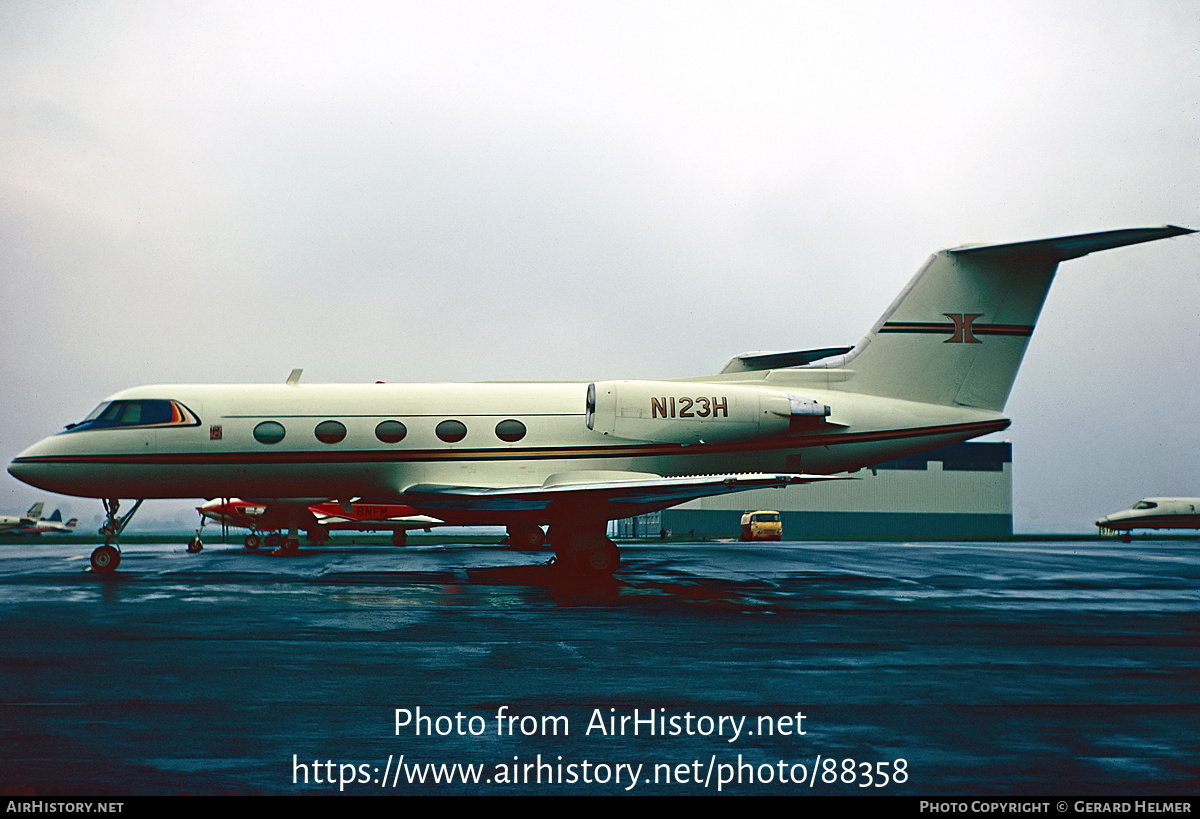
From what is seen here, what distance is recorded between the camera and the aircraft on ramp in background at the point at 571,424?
55.0 ft

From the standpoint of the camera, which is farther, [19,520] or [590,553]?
[19,520]

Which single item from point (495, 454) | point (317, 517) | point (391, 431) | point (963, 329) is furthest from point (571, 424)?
point (317, 517)

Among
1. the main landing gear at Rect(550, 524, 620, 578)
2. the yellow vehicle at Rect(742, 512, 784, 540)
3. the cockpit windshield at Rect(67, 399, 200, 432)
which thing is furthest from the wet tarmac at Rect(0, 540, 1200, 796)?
the yellow vehicle at Rect(742, 512, 784, 540)

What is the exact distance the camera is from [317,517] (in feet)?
96.4

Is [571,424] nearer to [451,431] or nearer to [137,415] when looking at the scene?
[451,431]

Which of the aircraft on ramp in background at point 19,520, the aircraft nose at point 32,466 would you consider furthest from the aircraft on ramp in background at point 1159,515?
the aircraft on ramp in background at point 19,520

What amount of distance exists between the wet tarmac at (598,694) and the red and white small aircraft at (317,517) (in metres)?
14.9

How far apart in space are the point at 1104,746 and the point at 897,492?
55.8m

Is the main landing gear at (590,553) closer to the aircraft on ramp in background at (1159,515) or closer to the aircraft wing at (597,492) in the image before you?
the aircraft wing at (597,492)

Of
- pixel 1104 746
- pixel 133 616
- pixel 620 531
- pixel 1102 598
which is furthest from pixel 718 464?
pixel 620 531

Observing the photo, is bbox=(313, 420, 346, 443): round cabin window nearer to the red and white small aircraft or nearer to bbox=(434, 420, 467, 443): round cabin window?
bbox=(434, 420, 467, 443): round cabin window

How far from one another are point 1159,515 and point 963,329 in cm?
Answer: 3542

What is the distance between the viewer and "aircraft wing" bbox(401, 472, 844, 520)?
13.5 m
